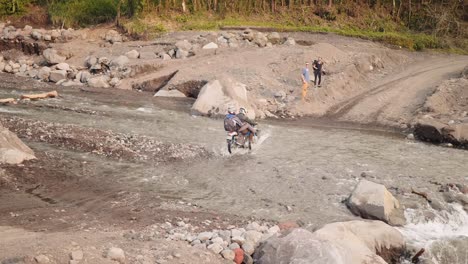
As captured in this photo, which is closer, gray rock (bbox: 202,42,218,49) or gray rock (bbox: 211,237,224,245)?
gray rock (bbox: 211,237,224,245)

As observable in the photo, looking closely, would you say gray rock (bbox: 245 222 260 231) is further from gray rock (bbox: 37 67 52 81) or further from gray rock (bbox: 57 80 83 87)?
gray rock (bbox: 37 67 52 81)

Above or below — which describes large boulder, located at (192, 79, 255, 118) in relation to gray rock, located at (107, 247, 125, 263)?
below

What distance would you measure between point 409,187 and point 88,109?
14.9 m

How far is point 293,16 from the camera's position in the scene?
154ft

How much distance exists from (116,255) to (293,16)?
41.6m

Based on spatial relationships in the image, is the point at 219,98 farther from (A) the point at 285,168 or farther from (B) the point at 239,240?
(B) the point at 239,240

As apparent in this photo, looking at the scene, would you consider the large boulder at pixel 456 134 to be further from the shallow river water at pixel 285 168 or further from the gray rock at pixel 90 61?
the gray rock at pixel 90 61

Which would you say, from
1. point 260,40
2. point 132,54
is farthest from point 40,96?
point 260,40

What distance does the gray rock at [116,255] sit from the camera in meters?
8.33

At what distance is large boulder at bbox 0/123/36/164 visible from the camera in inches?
545

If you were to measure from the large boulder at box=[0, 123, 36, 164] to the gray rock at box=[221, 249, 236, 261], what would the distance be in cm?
776

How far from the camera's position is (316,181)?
14641 millimetres

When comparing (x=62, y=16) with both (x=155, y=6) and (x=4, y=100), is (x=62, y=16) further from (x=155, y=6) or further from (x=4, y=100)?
(x=4, y=100)

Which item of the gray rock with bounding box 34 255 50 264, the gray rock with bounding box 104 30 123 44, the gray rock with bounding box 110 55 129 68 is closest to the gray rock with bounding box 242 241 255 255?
the gray rock with bounding box 34 255 50 264
